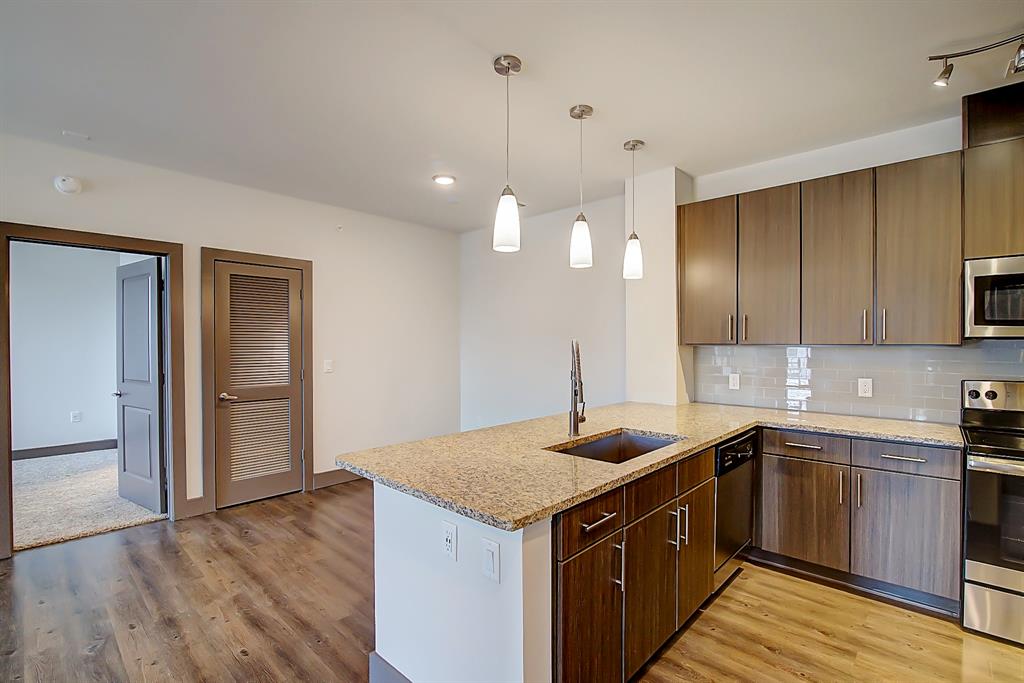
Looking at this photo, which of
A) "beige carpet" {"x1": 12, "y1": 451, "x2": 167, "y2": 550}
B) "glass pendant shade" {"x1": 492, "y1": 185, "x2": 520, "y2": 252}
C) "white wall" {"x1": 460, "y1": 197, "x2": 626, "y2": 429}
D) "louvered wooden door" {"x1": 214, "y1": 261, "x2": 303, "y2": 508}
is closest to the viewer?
"glass pendant shade" {"x1": 492, "y1": 185, "x2": 520, "y2": 252}

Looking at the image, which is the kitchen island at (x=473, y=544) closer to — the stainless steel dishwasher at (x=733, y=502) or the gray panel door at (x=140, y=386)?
the stainless steel dishwasher at (x=733, y=502)

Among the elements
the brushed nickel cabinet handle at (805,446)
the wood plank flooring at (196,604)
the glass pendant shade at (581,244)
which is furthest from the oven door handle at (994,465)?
the wood plank flooring at (196,604)

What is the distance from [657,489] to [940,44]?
7.52 feet

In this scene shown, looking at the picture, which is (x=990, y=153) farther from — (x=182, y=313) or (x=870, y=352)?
(x=182, y=313)

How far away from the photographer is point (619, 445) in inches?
108

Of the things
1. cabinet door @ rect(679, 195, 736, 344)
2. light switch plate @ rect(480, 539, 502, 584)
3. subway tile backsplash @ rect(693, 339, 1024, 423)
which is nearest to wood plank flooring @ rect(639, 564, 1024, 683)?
light switch plate @ rect(480, 539, 502, 584)

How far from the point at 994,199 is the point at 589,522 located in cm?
274

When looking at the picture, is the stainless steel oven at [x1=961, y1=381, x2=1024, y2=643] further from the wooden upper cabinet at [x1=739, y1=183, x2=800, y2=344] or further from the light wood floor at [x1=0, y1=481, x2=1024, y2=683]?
the wooden upper cabinet at [x1=739, y1=183, x2=800, y2=344]

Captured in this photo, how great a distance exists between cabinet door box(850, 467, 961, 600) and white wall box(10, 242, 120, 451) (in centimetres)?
740

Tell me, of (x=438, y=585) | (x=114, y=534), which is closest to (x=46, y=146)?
(x=114, y=534)

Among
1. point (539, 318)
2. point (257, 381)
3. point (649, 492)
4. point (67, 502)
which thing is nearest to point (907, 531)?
point (649, 492)

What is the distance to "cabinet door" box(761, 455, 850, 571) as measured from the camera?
275 cm

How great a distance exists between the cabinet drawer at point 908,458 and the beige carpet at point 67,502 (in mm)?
4853

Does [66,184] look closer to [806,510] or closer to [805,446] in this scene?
[805,446]
